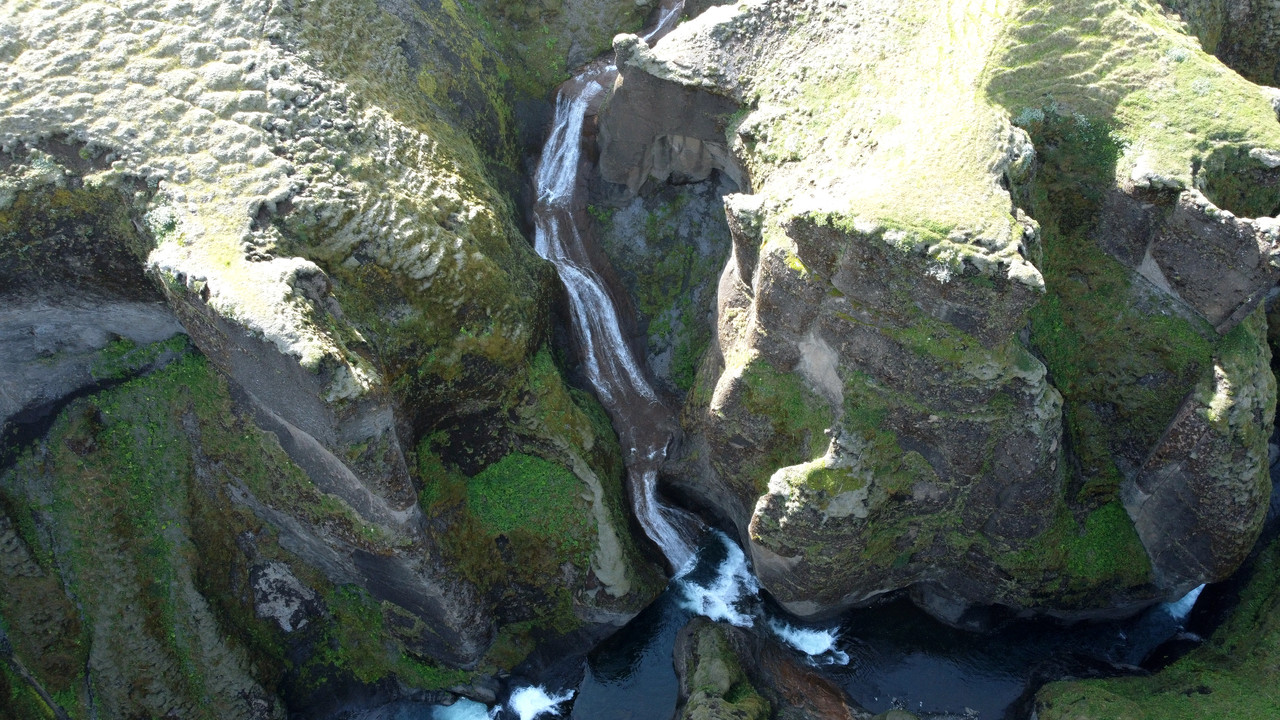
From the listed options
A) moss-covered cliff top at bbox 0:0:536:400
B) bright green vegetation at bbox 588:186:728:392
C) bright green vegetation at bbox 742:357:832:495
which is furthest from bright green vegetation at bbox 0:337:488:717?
bright green vegetation at bbox 588:186:728:392

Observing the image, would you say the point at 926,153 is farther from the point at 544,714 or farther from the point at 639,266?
the point at 544,714

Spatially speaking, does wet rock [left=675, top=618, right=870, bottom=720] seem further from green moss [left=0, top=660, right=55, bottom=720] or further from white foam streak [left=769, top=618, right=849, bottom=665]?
green moss [left=0, top=660, right=55, bottom=720]

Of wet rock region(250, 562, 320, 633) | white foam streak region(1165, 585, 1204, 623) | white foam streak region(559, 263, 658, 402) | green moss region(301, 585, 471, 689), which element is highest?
white foam streak region(559, 263, 658, 402)

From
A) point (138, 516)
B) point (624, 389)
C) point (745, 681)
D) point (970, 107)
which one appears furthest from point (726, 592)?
point (138, 516)

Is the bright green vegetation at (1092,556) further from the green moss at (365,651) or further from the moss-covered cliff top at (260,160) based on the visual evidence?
the green moss at (365,651)

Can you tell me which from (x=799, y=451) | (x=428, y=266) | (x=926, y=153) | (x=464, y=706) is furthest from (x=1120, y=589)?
(x=428, y=266)

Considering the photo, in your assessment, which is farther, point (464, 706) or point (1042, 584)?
point (464, 706)
